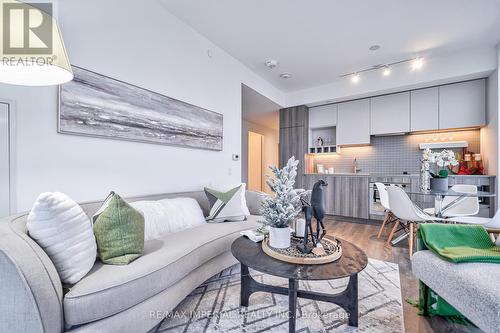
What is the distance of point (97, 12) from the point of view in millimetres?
1939

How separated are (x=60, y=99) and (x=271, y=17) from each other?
236 centimetres

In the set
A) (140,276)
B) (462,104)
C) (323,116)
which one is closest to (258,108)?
(323,116)

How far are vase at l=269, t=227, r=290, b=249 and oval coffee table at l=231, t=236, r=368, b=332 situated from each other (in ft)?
0.35

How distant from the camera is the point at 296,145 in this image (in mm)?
5129

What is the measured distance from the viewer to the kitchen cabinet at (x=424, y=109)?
3869mm

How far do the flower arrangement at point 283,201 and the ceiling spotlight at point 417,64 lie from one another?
12.3ft

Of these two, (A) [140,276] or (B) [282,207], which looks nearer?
(A) [140,276]

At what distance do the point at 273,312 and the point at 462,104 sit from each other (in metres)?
4.46

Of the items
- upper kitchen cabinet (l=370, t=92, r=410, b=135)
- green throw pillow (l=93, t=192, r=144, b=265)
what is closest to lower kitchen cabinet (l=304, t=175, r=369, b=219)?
upper kitchen cabinet (l=370, t=92, r=410, b=135)

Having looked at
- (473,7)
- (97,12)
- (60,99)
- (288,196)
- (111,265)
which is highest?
(473,7)

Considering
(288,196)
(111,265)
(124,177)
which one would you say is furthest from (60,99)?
(288,196)

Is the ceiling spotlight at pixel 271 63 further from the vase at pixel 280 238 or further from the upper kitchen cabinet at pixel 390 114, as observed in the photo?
the vase at pixel 280 238

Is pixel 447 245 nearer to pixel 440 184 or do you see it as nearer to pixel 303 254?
pixel 303 254

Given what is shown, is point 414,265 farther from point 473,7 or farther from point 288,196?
point 473,7
